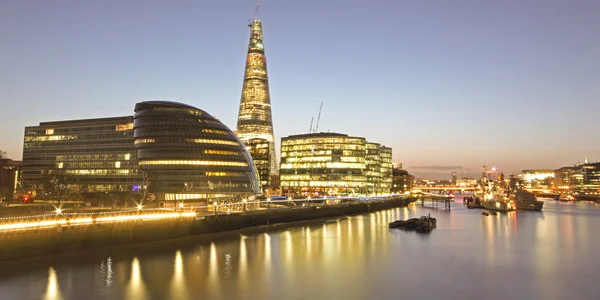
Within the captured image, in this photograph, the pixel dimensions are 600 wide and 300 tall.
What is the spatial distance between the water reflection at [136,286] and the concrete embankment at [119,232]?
37.9ft

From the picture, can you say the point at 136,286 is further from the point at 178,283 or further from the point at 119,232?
the point at 119,232

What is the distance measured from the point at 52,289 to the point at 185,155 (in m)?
84.5

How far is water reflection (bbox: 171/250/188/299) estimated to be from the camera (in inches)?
1453

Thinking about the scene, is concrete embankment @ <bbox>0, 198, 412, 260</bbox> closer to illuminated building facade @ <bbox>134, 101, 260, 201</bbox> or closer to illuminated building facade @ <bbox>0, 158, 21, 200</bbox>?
illuminated building facade @ <bbox>134, 101, 260, 201</bbox>

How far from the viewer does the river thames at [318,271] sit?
38531 millimetres

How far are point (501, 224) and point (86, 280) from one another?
9248 cm

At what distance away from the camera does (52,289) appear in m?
37.2

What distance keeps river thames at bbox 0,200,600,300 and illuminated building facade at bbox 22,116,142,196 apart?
82.0m

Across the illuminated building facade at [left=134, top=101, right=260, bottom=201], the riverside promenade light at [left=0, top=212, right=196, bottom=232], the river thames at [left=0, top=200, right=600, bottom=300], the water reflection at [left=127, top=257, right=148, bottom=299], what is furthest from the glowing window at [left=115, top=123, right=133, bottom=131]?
the water reflection at [left=127, top=257, right=148, bottom=299]

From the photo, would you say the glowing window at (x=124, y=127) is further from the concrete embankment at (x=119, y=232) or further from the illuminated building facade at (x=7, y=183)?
the concrete embankment at (x=119, y=232)

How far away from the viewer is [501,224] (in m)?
105

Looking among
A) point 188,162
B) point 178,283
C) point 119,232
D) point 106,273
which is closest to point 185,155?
point 188,162

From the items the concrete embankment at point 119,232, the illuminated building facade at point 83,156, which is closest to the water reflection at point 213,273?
the concrete embankment at point 119,232

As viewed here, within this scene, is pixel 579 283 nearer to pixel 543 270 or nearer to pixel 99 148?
pixel 543 270
